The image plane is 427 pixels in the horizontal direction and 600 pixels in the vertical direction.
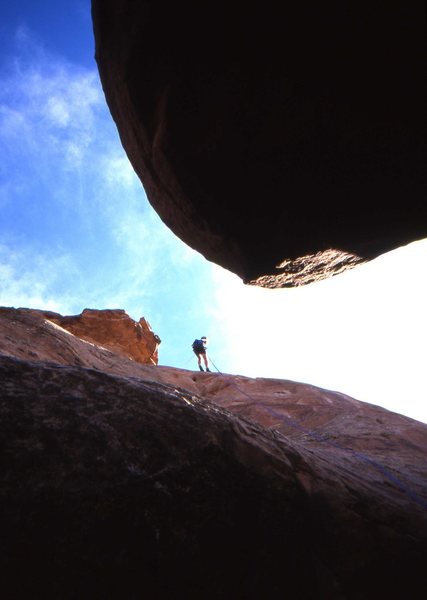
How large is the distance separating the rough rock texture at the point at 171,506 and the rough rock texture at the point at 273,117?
2035 millimetres

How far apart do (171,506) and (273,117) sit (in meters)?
3.42

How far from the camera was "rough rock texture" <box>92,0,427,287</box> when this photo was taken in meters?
2.79

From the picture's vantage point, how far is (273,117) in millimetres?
3215

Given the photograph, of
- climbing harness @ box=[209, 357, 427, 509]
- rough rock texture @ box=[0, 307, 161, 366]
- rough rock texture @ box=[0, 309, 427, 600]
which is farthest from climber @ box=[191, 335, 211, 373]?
rough rock texture @ box=[0, 309, 427, 600]

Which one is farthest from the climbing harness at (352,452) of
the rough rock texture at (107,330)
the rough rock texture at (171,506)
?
the rough rock texture at (107,330)

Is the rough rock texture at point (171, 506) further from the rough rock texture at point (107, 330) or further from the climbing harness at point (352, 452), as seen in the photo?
the rough rock texture at point (107, 330)

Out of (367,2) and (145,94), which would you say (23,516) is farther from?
(367,2)

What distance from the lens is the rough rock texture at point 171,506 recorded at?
8.97 ft

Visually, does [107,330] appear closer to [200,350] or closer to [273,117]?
[200,350]

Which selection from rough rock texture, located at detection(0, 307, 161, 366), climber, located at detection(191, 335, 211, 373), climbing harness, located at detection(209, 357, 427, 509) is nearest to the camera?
climbing harness, located at detection(209, 357, 427, 509)

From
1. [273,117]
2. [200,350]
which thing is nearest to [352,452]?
[273,117]

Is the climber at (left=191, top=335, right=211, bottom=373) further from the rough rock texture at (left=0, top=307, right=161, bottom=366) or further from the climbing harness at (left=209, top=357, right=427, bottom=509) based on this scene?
the climbing harness at (left=209, top=357, right=427, bottom=509)

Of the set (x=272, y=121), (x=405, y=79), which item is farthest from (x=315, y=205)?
(x=405, y=79)

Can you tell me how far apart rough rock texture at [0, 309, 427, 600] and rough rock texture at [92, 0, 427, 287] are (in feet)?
6.68
